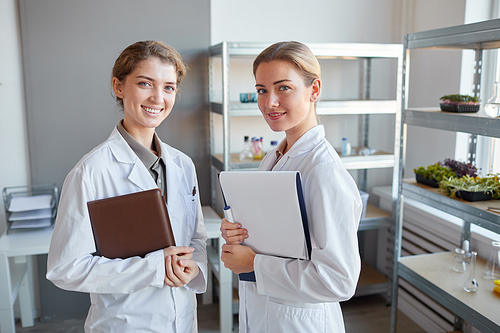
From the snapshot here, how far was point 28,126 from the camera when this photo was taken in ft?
8.30

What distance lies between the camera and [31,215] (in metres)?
2.36

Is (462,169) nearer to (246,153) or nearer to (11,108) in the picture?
(246,153)

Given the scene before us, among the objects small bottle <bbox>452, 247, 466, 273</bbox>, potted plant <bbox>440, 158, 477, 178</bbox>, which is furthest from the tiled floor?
potted plant <bbox>440, 158, 477, 178</bbox>

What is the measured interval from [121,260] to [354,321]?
2.06 metres

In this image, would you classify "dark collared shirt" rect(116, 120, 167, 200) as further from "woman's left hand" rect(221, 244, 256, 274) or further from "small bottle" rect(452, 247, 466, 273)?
"small bottle" rect(452, 247, 466, 273)

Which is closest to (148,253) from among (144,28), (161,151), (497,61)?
(161,151)

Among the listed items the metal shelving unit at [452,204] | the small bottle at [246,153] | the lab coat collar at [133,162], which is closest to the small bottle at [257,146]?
the small bottle at [246,153]

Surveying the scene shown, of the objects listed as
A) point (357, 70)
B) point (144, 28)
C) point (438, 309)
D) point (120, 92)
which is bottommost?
point (438, 309)

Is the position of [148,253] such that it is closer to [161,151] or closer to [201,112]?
[161,151]

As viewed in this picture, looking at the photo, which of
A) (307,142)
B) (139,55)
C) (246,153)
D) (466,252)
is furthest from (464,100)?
(139,55)

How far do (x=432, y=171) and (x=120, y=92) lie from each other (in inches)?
65.3

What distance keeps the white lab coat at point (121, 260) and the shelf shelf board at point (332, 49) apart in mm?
1165

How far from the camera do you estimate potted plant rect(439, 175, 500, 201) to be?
6.32 feet

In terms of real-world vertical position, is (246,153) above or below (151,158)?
below
